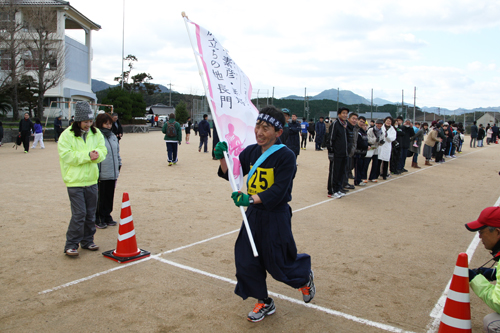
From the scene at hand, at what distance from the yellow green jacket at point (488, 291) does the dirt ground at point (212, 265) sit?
0.49m

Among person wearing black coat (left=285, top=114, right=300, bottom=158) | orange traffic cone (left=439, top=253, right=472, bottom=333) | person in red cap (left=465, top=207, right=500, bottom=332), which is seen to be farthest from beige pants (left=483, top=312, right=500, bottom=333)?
person wearing black coat (left=285, top=114, right=300, bottom=158)

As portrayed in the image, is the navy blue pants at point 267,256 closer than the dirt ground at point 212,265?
Yes

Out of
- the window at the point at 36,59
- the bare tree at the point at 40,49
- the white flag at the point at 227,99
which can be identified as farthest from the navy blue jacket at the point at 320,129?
the window at the point at 36,59

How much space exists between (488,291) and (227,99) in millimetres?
2732

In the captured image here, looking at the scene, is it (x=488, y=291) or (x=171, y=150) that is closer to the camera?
(x=488, y=291)

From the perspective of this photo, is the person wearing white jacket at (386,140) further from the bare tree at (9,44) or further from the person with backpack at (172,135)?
the bare tree at (9,44)

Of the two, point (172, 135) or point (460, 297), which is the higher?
point (172, 135)

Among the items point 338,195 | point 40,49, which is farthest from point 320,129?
point 40,49

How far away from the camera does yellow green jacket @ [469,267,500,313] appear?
281 centimetres

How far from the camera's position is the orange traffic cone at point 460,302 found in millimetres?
2863

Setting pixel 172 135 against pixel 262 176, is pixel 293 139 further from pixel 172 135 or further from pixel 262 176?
pixel 262 176

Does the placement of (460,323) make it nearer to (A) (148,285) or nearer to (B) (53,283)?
(A) (148,285)

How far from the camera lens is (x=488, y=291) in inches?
114

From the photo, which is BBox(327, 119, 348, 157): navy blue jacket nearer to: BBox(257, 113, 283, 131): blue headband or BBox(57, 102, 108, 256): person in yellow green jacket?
BBox(57, 102, 108, 256): person in yellow green jacket
